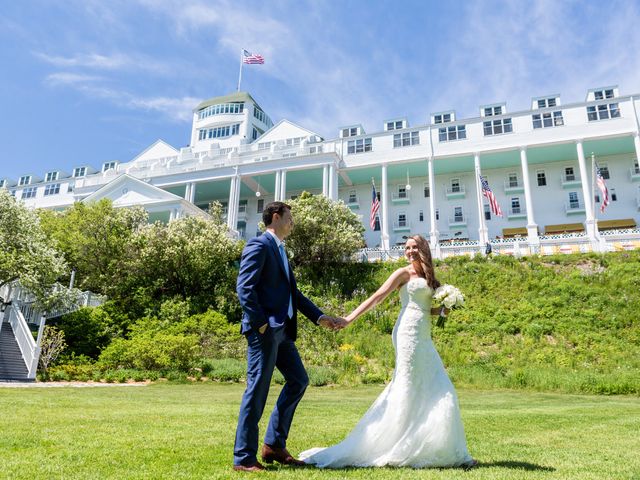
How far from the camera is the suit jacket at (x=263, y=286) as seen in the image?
406cm

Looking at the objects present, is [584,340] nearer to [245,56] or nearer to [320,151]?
[320,151]

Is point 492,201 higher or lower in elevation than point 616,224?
lower

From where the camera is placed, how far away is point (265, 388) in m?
4.11

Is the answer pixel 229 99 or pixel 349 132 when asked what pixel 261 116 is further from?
pixel 349 132

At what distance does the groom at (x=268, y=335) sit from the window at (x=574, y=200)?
39.2 meters

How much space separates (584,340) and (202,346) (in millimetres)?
15919

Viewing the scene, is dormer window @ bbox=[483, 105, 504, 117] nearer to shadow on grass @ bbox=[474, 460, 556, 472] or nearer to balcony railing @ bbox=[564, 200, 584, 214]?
balcony railing @ bbox=[564, 200, 584, 214]

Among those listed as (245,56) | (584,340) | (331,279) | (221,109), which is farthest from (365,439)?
(221,109)

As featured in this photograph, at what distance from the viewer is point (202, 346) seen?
20.0 metres

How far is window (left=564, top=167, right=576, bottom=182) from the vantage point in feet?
125

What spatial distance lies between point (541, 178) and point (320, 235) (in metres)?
23.9

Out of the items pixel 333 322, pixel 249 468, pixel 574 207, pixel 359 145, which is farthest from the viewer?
pixel 359 145

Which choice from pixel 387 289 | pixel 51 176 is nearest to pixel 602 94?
pixel 387 289

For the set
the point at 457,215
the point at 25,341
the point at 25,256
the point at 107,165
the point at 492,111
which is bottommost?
the point at 25,341
